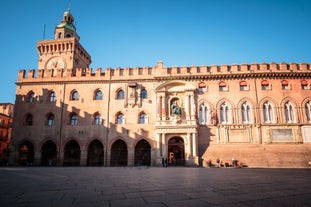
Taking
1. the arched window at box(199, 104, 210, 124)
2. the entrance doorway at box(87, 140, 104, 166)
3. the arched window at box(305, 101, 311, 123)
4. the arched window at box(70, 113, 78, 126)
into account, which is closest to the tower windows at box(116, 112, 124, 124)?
the entrance doorway at box(87, 140, 104, 166)

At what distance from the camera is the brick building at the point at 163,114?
22422 mm

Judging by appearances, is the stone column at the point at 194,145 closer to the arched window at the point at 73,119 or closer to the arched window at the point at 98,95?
the arched window at the point at 98,95

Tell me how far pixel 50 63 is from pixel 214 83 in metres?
25.0

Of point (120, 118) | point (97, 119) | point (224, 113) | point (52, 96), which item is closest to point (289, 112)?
point (224, 113)

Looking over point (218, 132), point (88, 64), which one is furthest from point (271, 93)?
point (88, 64)

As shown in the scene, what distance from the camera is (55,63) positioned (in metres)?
31.2

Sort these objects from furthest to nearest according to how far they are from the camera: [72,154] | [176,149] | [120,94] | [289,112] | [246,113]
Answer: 1. [120,94]
2. [72,154]
3. [176,149]
4. [246,113]
5. [289,112]

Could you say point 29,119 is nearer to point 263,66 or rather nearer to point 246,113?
point 246,113

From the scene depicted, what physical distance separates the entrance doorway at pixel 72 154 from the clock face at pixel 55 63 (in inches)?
494

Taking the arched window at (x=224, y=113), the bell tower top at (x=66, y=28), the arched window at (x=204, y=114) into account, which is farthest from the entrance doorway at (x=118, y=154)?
the bell tower top at (x=66, y=28)

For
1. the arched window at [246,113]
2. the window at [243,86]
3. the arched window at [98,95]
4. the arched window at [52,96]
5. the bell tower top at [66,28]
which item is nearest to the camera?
the arched window at [246,113]

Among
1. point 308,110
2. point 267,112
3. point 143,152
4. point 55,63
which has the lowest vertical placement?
point 143,152

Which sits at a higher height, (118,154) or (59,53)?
(59,53)

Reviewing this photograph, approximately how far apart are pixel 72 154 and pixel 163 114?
12.8 meters
